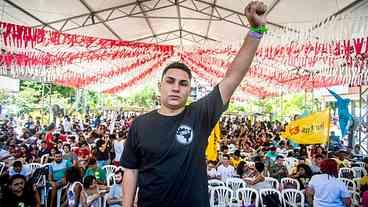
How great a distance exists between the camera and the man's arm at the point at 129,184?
1722 millimetres

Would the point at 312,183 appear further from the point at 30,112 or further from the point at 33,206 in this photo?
→ the point at 30,112

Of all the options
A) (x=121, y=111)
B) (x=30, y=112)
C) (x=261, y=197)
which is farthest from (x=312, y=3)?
(x=121, y=111)

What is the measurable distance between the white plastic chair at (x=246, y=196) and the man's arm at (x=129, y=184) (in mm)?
5332

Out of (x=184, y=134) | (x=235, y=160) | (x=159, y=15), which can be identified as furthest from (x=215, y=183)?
(x=159, y=15)

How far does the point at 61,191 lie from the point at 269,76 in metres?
8.11

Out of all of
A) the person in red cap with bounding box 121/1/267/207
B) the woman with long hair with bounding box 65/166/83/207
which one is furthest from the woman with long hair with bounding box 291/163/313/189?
the person in red cap with bounding box 121/1/267/207

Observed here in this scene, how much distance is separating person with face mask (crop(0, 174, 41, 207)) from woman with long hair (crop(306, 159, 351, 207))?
4009mm

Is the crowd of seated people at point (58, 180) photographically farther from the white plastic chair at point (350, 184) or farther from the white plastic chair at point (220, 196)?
the white plastic chair at point (350, 184)

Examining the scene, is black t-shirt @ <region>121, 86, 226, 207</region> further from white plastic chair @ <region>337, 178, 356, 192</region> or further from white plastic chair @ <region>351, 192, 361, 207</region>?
white plastic chair @ <region>351, 192, 361, 207</region>

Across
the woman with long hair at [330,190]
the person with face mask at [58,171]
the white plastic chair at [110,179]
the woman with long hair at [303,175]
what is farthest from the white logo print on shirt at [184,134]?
the woman with long hair at [303,175]

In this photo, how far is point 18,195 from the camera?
16.6 feet

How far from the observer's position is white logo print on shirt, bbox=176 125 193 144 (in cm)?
162

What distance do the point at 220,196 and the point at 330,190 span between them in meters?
2.40

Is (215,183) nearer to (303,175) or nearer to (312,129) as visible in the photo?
(303,175)
